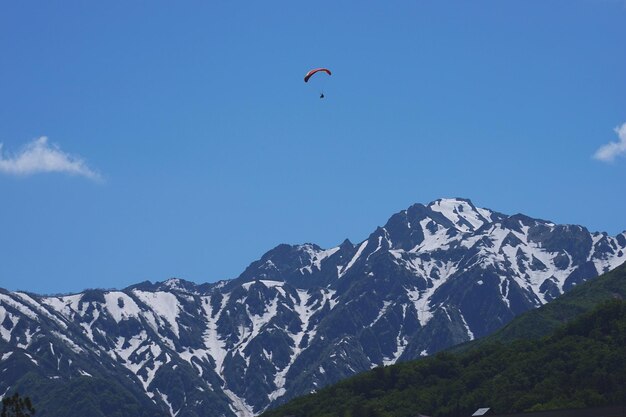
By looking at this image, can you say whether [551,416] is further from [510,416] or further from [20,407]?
[20,407]

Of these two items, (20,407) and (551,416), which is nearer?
(20,407)

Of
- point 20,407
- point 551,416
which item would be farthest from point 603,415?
point 20,407

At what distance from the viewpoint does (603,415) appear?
18712 cm

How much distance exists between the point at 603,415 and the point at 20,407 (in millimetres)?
104776

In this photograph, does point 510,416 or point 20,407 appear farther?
point 510,416

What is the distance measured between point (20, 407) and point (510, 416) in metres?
104

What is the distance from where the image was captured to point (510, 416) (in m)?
198

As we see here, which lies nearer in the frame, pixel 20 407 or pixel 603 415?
pixel 20 407

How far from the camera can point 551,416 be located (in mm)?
191875

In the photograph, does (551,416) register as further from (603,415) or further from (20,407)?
(20,407)

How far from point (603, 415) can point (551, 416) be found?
8.83m

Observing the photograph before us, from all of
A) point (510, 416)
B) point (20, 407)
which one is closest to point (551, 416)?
point (510, 416)

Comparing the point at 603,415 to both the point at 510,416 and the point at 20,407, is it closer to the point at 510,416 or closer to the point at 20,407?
the point at 510,416
